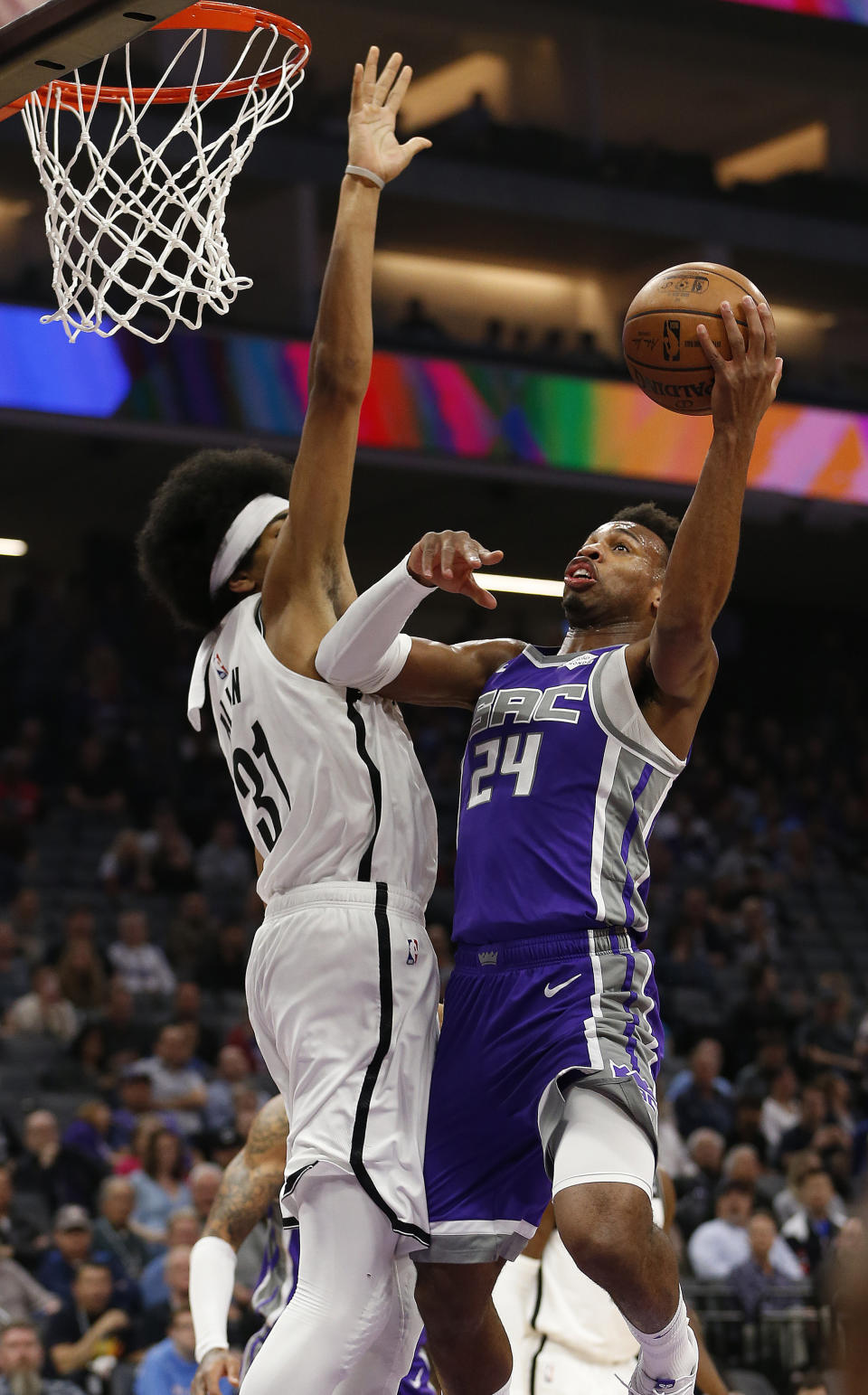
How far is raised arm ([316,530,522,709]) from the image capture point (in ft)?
11.8

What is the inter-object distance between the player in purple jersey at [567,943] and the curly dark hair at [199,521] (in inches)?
22.0

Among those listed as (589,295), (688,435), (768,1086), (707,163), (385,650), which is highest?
(707,163)

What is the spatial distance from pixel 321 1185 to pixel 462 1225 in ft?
1.04

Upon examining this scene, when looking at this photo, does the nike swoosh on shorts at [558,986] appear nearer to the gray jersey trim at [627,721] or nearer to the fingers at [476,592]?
the gray jersey trim at [627,721]

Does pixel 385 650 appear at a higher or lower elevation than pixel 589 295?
lower

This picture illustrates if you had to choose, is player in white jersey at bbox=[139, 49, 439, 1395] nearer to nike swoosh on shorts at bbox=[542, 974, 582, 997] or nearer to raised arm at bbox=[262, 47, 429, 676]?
raised arm at bbox=[262, 47, 429, 676]

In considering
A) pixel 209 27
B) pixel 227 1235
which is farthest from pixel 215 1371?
pixel 209 27

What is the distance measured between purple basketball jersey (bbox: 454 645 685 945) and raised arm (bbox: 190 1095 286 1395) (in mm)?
1074

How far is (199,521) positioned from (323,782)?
0.79 meters

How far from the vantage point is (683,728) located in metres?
3.86

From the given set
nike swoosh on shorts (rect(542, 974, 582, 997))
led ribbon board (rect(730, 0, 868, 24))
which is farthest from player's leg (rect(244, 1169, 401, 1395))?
led ribbon board (rect(730, 0, 868, 24))

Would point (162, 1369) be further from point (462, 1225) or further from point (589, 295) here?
point (589, 295)

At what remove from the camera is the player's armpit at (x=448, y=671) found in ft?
13.1

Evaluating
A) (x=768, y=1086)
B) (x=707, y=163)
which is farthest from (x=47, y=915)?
(x=707, y=163)
